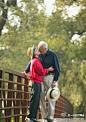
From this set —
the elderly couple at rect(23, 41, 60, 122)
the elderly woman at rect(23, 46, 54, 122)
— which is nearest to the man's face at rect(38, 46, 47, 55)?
the elderly couple at rect(23, 41, 60, 122)

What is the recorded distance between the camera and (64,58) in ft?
131

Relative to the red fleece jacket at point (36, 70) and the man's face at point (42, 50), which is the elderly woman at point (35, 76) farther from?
the man's face at point (42, 50)

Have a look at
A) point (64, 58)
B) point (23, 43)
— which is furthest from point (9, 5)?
point (64, 58)

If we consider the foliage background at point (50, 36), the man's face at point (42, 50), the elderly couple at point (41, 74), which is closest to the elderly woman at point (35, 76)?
the elderly couple at point (41, 74)

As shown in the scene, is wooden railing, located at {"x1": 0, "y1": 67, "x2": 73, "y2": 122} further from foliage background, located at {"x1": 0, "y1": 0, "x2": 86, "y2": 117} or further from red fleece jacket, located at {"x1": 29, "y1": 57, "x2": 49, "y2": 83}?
foliage background, located at {"x1": 0, "y1": 0, "x2": 86, "y2": 117}

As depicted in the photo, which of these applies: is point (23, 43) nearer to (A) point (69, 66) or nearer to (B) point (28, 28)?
(B) point (28, 28)

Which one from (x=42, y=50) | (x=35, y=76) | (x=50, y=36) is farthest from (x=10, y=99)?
(x=50, y=36)

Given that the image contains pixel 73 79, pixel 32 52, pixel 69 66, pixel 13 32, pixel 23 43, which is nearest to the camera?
pixel 32 52

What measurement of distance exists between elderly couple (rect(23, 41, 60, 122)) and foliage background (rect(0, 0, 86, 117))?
1813 centimetres

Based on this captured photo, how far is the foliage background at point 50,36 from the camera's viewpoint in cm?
2753

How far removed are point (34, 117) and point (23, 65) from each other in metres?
23.9

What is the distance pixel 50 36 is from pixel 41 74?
28970 millimetres

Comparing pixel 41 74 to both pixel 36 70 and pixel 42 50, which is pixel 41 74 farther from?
pixel 42 50

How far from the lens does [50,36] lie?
3703 centimetres
